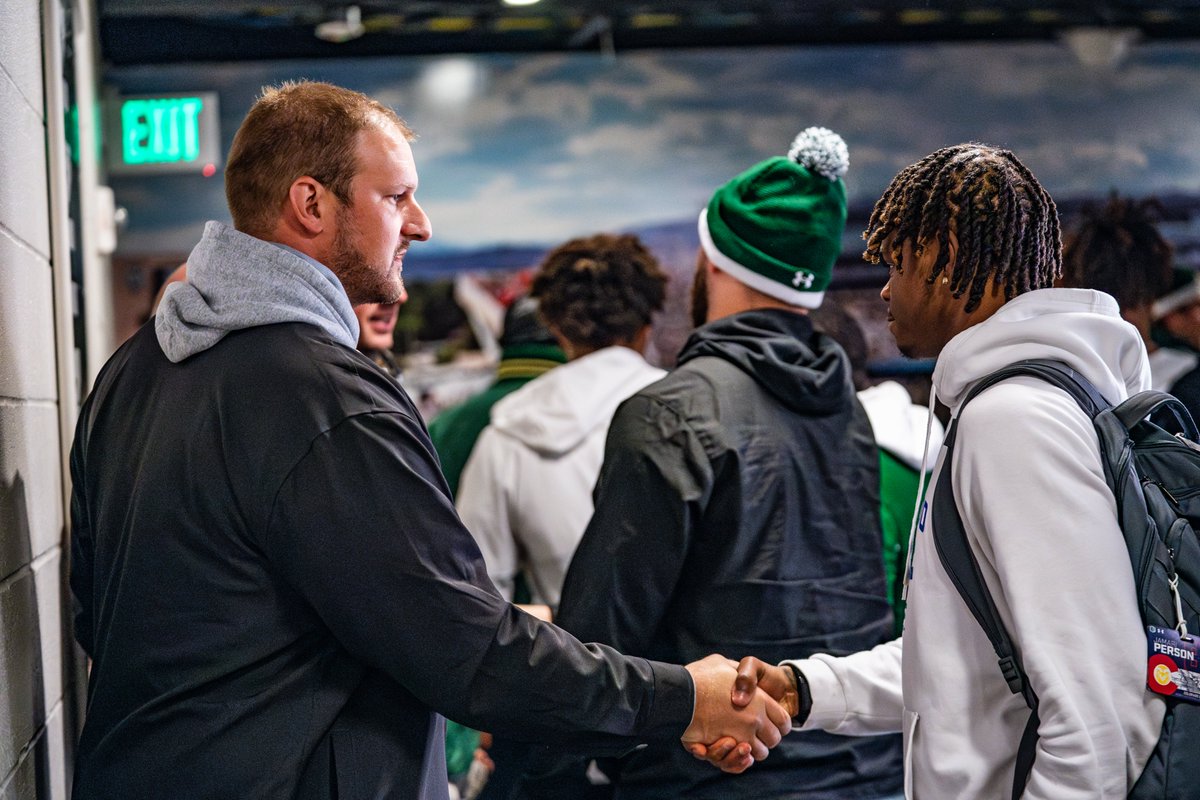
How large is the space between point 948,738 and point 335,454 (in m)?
0.81

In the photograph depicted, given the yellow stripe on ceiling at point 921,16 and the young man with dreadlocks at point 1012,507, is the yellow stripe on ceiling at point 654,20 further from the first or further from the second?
the young man with dreadlocks at point 1012,507

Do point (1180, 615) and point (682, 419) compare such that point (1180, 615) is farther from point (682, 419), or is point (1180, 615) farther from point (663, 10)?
point (663, 10)

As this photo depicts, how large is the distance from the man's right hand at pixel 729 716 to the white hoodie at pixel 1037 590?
362 millimetres

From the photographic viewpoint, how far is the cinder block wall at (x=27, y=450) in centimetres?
172

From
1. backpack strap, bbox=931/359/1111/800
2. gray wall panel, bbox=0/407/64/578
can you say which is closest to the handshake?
backpack strap, bbox=931/359/1111/800

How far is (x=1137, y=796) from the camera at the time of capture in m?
1.24

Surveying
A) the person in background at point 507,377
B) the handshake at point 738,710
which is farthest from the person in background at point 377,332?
the handshake at point 738,710

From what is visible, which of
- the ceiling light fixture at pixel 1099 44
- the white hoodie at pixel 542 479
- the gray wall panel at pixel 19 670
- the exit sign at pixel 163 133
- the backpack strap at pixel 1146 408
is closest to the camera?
the backpack strap at pixel 1146 408

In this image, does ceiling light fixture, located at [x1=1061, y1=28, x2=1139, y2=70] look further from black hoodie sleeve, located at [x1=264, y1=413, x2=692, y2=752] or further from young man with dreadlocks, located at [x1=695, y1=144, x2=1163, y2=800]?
black hoodie sleeve, located at [x1=264, y1=413, x2=692, y2=752]

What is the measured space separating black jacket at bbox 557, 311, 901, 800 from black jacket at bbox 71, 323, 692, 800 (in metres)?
0.48

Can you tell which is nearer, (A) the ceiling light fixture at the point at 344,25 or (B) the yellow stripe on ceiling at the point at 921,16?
(A) the ceiling light fixture at the point at 344,25

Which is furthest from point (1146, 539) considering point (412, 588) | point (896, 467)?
point (896, 467)

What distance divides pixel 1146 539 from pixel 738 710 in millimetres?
751

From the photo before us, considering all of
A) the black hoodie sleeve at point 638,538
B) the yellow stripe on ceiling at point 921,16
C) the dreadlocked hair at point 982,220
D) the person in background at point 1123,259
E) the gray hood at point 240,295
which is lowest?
the black hoodie sleeve at point 638,538
